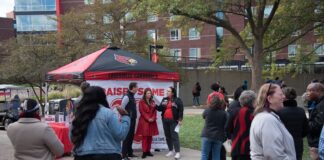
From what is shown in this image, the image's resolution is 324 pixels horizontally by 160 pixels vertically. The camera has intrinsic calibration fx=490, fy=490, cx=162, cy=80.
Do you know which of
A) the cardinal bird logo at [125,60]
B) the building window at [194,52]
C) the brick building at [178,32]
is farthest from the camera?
the building window at [194,52]

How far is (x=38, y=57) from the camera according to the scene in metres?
31.8

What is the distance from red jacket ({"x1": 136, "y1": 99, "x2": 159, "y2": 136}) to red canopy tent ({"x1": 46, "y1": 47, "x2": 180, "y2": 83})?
949 millimetres

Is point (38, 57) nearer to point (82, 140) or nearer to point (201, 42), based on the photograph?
point (82, 140)

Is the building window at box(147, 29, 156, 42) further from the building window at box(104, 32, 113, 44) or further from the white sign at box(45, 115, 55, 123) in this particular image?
the white sign at box(45, 115, 55, 123)

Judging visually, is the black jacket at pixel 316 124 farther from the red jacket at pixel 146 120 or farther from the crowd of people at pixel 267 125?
the red jacket at pixel 146 120

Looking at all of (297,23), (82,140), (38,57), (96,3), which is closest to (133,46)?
(96,3)

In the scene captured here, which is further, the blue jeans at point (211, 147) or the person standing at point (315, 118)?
the blue jeans at point (211, 147)

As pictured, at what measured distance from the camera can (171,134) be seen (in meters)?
12.2

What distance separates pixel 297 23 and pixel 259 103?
18.2m

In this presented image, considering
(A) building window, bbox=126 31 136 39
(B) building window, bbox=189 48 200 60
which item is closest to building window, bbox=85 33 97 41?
(A) building window, bbox=126 31 136 39

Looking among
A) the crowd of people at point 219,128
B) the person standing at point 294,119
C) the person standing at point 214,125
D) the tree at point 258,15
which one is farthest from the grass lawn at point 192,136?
the crowd of people at point 219,128

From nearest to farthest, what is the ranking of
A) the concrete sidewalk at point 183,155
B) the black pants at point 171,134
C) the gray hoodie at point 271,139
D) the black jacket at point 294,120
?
the gray hoodie at point 271,139 → the black jacket at point 294,120 → the black pants at point 171,134 → the concrete sidewalk at point 183,155

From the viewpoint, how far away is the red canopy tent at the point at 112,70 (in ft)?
41.0

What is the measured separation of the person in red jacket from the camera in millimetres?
12516
